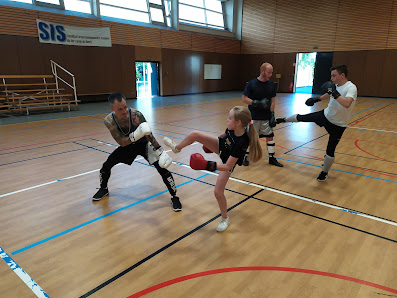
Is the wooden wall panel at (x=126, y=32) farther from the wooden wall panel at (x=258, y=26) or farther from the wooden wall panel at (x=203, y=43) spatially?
the wooden wall panel at (x=258, y=26)

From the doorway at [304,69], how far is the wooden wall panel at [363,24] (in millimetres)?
1804

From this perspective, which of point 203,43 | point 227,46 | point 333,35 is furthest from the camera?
point 227,46

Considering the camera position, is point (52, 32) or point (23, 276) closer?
point (23, 276)

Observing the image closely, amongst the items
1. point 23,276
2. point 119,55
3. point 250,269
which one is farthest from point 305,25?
point 23,276

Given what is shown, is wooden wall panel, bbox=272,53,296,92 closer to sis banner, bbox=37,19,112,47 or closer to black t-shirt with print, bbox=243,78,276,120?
sis banner, bbox=37,19,112,47

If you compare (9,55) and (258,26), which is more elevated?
(258,26)

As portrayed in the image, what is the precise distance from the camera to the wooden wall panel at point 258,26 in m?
20.4

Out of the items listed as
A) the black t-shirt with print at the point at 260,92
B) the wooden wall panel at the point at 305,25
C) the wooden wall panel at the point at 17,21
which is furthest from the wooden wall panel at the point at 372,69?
the wooden wall panel at the point at 17,21

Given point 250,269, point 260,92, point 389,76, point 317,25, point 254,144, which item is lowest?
point 250,269

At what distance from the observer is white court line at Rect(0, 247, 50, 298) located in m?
2.13

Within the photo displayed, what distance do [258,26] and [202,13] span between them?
4.41m

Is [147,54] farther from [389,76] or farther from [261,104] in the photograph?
[389,76]

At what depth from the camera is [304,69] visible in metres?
20.2

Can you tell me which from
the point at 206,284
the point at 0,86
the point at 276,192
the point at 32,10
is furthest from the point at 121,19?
the point at 206,284
